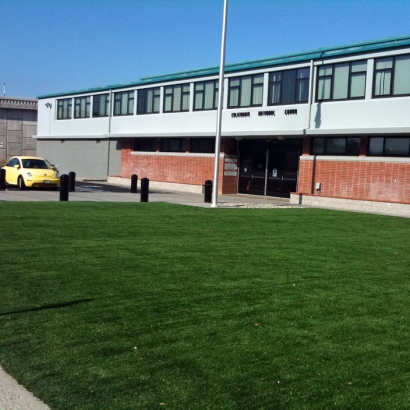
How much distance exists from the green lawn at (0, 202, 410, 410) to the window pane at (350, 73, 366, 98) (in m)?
13.8

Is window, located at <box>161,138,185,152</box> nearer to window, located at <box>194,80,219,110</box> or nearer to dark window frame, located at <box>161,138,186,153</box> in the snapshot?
dark window frame, located at <box>161,138,186,153</box>

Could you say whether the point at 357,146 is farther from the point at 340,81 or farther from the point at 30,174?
the point at 30,174

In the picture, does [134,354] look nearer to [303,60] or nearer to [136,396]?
[136,396]

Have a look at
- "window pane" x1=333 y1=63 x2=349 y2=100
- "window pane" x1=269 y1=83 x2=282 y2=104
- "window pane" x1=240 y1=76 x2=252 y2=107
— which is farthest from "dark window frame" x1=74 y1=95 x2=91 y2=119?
"window pane" x1=333 y1=63 x2=349 y2=100

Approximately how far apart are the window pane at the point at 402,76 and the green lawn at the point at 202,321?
41.4 ft

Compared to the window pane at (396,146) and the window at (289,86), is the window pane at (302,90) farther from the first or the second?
the window pane at (396,146)

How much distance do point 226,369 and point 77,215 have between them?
11.7 metres

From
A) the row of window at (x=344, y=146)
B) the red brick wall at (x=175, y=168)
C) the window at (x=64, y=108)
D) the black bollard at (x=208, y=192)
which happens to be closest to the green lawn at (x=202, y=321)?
the black bollard at (x=208, y=192)

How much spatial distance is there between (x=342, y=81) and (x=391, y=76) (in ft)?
8.18

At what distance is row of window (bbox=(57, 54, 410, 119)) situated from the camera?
24123 mm

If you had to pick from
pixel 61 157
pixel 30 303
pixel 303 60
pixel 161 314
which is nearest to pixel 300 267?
pixel 161 314

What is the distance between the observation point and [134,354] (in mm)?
5512

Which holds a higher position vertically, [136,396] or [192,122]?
[192,122]

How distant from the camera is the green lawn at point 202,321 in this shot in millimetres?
4785
